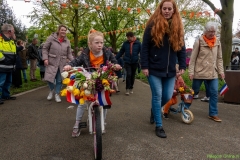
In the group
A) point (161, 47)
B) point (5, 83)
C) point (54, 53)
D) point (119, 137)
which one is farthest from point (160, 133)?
point (5, 83)

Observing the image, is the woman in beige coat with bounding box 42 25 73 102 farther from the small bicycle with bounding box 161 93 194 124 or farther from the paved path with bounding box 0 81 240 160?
the small bicycle with bounding box 161 93 194 124

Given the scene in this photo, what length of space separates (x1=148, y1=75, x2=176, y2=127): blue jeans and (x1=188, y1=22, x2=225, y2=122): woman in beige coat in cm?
121

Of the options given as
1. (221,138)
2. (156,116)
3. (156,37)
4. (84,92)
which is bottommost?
(221,138)

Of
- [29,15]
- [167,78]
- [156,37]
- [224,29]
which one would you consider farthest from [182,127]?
[29,15]

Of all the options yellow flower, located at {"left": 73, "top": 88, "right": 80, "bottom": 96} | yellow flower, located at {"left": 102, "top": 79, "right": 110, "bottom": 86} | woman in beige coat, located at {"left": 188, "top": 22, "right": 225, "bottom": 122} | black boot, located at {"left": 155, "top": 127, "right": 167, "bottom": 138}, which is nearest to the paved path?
black boot, located at {"left": 155, "top": 127, "right": 167, "bottom": 138}

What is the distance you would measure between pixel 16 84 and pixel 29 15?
8769 mm

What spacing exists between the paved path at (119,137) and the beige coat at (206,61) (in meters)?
0.96

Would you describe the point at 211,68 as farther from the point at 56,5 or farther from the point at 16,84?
the point at 56,5

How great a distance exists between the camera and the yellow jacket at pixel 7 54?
6.02m

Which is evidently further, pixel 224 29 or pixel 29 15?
pixel 29 15

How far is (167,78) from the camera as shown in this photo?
3.95 m

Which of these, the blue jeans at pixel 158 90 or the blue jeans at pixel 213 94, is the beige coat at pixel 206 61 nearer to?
the blue jeans at pixel 213 94

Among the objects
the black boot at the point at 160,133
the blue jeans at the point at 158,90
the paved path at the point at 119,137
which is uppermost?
the blue jeans at the point at 158,90

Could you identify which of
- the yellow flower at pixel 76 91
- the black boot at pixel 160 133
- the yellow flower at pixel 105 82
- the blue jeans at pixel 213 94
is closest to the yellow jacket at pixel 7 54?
the yellow flower at pixel 76 91
